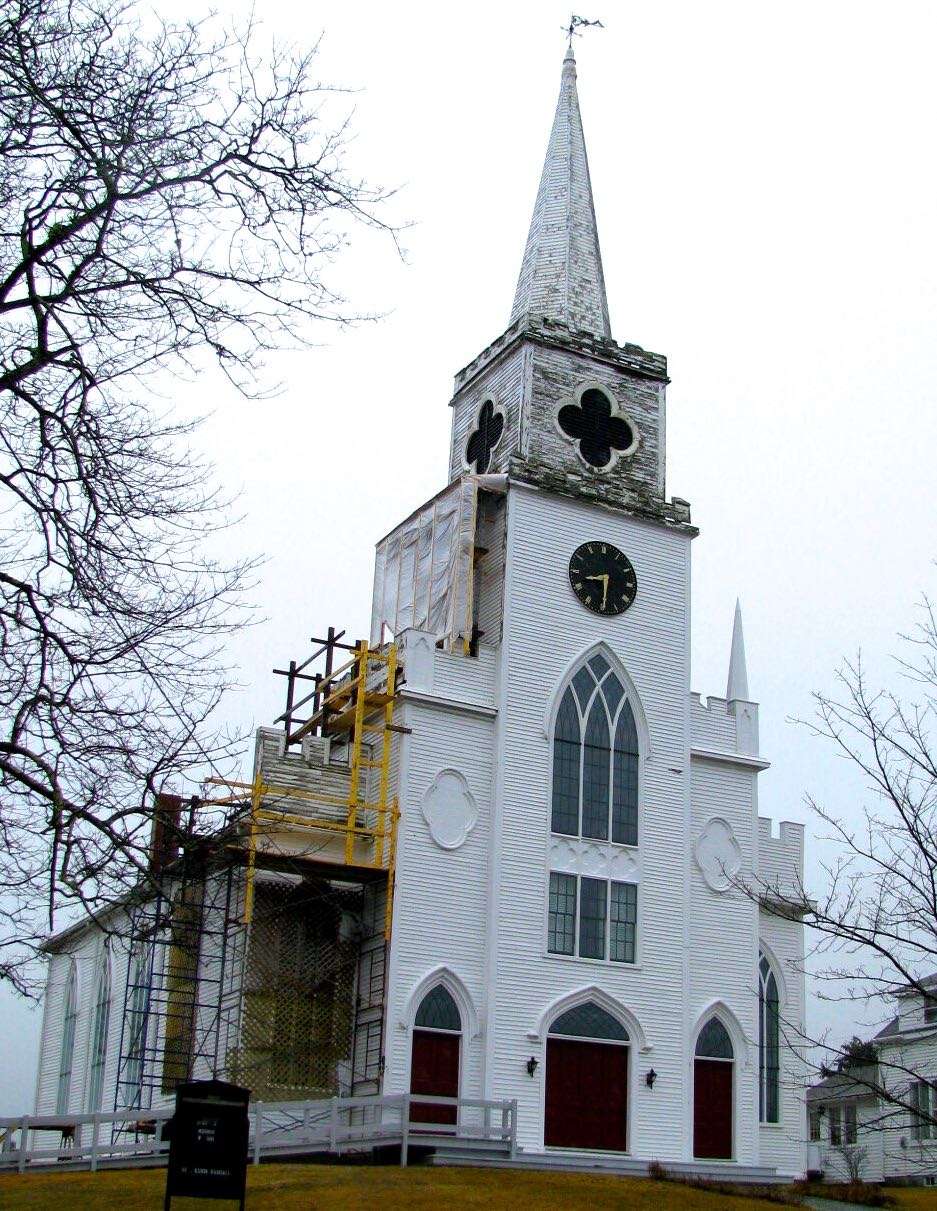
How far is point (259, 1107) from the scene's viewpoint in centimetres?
2700

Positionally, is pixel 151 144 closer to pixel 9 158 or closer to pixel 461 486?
pixel 9 158

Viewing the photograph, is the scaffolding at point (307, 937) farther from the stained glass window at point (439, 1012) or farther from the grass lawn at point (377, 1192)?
the grass lawn at point (377, 1192)

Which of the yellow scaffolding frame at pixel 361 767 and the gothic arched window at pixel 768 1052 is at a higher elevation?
the yellow scaffolding frame at pixel 361 767

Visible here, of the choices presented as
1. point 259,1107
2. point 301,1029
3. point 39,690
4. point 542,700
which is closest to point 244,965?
point 301,1029

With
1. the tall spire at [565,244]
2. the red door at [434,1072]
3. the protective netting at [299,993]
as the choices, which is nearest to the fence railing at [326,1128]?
the red door at [434,1072]

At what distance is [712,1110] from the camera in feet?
116

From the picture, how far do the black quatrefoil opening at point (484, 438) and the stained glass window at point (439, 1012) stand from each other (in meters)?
12.3

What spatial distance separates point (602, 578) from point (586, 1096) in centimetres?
1121

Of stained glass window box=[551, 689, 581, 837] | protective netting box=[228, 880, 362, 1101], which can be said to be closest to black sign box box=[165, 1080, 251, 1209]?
protective netting box=[228, 880, 362, 1101]

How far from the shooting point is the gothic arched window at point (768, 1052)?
3678 centimetres

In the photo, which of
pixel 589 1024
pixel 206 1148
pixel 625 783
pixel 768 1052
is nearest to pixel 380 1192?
pixel 206 1148

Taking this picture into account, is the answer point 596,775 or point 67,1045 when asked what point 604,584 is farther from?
point 67,1045

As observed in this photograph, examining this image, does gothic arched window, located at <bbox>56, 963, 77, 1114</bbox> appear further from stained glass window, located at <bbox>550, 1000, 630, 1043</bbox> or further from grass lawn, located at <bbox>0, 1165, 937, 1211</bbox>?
grass lawn, located at <bbox>0, 1165, 937, 1211</bbox>

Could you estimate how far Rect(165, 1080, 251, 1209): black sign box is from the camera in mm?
19906
